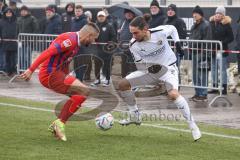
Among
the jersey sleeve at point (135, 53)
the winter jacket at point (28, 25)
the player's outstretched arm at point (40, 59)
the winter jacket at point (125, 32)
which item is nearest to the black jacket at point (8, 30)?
the winter jacket at point (28, 25)

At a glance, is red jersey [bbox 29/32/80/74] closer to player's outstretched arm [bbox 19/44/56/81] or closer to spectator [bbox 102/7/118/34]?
player's outstretched arm [bbox 19/44/56/81]

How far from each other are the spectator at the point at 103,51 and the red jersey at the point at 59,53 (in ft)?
30.0

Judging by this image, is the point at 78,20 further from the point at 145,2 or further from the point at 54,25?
the point at 145,2

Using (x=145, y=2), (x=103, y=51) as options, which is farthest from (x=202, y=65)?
(x=145, y=2)

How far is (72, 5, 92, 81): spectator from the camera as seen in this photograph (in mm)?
21314

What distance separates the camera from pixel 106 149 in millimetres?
10781

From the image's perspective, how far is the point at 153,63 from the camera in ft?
41.5

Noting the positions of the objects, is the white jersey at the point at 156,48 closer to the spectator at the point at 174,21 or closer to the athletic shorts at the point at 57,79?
the athletic shorts at the point at 57,79

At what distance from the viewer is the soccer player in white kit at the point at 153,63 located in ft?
39.0

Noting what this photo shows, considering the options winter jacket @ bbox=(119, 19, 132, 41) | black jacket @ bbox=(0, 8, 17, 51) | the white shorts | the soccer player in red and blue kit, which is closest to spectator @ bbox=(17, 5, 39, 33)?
black jacket @ bbox=(0, 8, 17, 51)

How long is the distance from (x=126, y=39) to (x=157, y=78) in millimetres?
7313

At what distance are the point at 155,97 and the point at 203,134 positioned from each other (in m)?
6.06

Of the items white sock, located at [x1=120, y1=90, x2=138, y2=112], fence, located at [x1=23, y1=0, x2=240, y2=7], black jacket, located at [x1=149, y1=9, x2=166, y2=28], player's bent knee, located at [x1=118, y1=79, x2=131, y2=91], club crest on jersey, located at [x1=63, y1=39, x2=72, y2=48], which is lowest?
white sock, located at [x1=120, y1=90, x2=138, y2=112]

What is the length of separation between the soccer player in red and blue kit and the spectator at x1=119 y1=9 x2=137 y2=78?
767 cm
